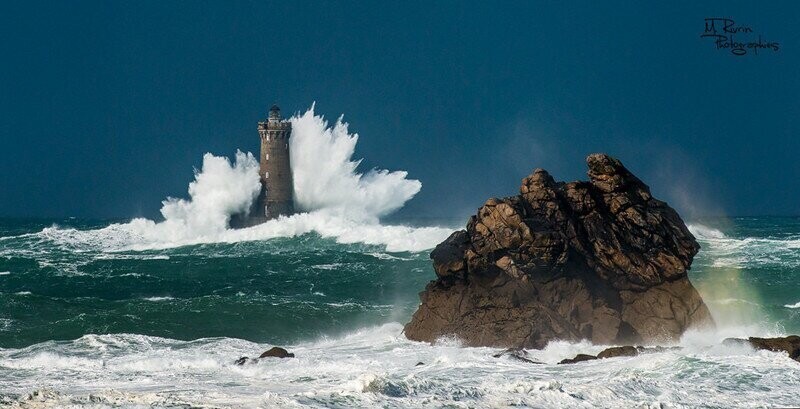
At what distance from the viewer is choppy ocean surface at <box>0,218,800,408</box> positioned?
1780 cm

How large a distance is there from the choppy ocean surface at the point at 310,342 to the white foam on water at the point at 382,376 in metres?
0.05

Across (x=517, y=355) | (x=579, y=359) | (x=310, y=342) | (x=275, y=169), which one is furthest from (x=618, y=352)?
(x=275, y=169)

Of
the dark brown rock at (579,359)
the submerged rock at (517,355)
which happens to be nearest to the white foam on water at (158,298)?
the submerged rock at (517,355)

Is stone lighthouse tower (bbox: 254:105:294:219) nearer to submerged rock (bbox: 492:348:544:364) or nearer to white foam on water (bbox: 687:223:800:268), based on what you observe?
white foam on water (bbox: 687:223:800:268)

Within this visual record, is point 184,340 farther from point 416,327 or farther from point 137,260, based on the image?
point 137,260

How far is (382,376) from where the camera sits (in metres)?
18.2

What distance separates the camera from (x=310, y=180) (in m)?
67.9

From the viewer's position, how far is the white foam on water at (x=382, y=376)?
1739cm

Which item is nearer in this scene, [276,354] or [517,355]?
[517,355]

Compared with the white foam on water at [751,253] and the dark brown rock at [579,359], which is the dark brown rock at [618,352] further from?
the white foam on water at [751,253]

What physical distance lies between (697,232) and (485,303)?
4478 centimetres

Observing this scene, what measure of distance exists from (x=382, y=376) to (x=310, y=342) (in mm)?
10792

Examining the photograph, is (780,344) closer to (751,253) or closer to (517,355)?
(517,355)

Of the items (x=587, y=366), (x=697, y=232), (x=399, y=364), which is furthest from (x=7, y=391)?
(x=697, y=232)
